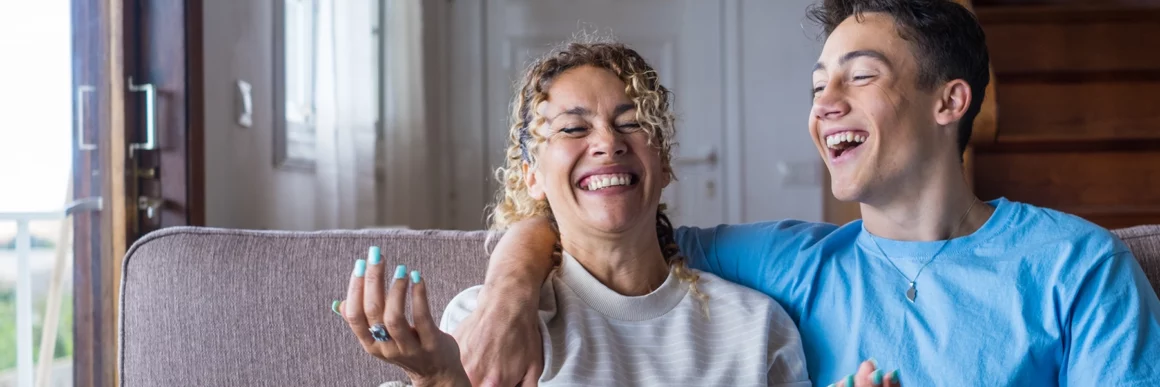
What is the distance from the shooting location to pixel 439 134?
4406mm

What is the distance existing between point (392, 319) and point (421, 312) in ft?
0.14

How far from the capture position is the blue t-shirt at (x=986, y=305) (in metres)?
1.14

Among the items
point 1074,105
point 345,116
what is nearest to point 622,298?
point 345,116

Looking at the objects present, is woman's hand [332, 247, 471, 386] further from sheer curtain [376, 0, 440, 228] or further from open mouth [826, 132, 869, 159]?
sheer curtain [376, 0, 440, 228]

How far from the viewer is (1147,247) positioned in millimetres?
1379

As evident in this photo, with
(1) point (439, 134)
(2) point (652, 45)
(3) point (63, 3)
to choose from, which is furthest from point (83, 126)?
(2) point (652, 45)

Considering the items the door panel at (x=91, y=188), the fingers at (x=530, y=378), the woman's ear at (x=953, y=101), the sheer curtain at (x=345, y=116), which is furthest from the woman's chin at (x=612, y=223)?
the sheer curtain at (x=345, y=116)

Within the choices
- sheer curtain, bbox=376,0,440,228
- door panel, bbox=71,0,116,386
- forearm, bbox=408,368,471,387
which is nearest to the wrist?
forearm, bbox=408,368,471,387

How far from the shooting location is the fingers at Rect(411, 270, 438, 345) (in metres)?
0.88

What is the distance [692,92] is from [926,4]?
3077 mm

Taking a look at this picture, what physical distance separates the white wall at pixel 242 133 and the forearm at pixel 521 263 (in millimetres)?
1048

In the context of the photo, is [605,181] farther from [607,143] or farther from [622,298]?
[622,298]

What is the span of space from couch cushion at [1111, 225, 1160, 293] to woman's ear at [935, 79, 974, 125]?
31 centimetres

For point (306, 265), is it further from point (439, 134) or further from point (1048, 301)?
point (439, 134)
